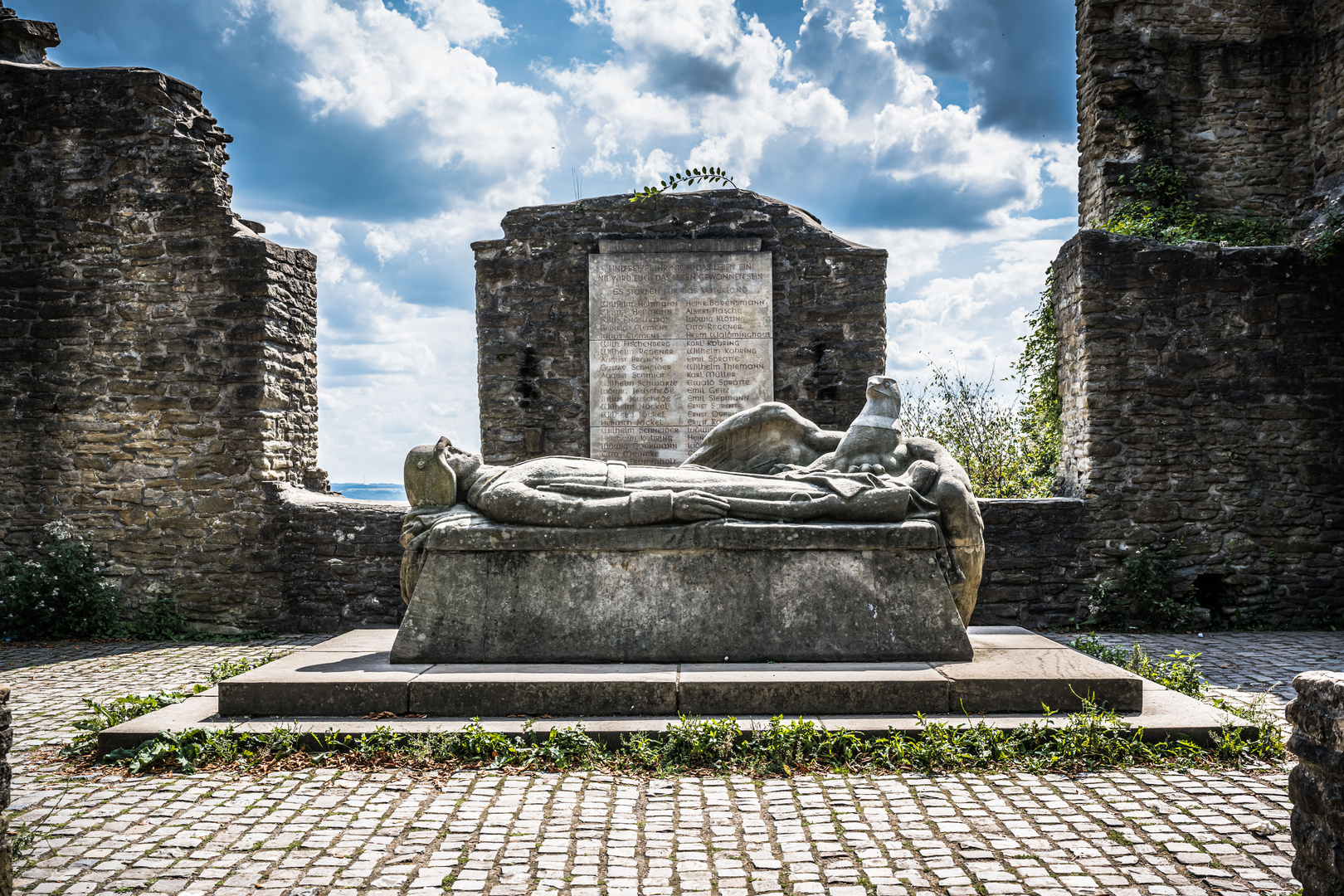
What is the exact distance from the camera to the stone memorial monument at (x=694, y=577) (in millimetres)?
4488

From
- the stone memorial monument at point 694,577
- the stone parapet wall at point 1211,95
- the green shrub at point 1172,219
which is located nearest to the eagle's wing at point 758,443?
the stone memorial monument at point 694,577

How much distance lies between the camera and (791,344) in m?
8.45

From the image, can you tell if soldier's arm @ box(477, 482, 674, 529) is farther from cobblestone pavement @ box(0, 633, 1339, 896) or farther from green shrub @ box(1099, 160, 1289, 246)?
green shrub @ box(1099, 160, 1289, 246)

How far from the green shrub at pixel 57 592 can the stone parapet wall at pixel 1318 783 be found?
27.2 ft

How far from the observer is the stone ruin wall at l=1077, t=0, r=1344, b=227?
9.86 meters

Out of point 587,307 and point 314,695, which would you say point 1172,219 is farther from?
point 314,695

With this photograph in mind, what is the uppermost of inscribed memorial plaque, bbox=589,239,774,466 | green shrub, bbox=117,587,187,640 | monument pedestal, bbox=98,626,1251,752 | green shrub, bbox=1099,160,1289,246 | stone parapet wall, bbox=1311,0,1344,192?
stone parapet wall, bbox=1311,0,1344,192

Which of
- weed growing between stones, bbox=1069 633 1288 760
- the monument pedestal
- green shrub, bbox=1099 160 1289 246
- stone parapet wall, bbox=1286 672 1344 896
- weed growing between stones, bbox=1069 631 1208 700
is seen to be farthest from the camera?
green shrub, bbox=1099 160 1289 246

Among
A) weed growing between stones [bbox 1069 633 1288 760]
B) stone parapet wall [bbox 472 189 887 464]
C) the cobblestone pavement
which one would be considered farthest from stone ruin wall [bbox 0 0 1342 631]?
the cobblestone pavement

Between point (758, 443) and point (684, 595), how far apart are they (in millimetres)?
1154

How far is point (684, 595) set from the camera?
4539 mm

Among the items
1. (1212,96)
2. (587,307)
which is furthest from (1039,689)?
(1212,96)

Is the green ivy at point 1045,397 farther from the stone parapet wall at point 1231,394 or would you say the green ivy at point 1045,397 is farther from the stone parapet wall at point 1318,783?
the stone parapet wall at point 1318,783

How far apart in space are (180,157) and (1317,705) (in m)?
8.71
